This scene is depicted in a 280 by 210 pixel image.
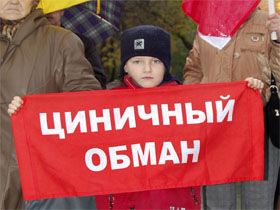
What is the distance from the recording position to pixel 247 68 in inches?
128

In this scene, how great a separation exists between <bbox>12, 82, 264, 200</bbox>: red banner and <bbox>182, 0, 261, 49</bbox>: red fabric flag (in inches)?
19.0

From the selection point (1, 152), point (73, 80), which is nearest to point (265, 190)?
point (73, 80)

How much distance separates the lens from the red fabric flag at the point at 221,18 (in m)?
3.24

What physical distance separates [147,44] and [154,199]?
102 cm

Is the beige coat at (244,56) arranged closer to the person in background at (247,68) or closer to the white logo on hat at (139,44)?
the person in background at (247,68)

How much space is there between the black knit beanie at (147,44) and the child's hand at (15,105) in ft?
2.51

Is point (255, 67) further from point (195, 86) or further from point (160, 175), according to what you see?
point (160, 175)

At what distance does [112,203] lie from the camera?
9.87 feet

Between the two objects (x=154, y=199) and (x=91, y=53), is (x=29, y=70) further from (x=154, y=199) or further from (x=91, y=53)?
(x=154, y=199)

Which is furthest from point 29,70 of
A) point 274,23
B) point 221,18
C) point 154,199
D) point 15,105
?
point 274,23

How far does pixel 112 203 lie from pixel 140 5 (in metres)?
10.4

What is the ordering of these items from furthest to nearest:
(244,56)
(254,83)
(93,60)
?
1. (93,60)
2. (244,56)
3. (254,83)

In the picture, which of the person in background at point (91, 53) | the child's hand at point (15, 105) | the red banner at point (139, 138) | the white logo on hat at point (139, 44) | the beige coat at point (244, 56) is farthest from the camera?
the person in background at point (91, 53)

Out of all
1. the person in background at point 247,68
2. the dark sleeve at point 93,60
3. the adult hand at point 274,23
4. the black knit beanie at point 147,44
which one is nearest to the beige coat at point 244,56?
the person in background at point 247,68
